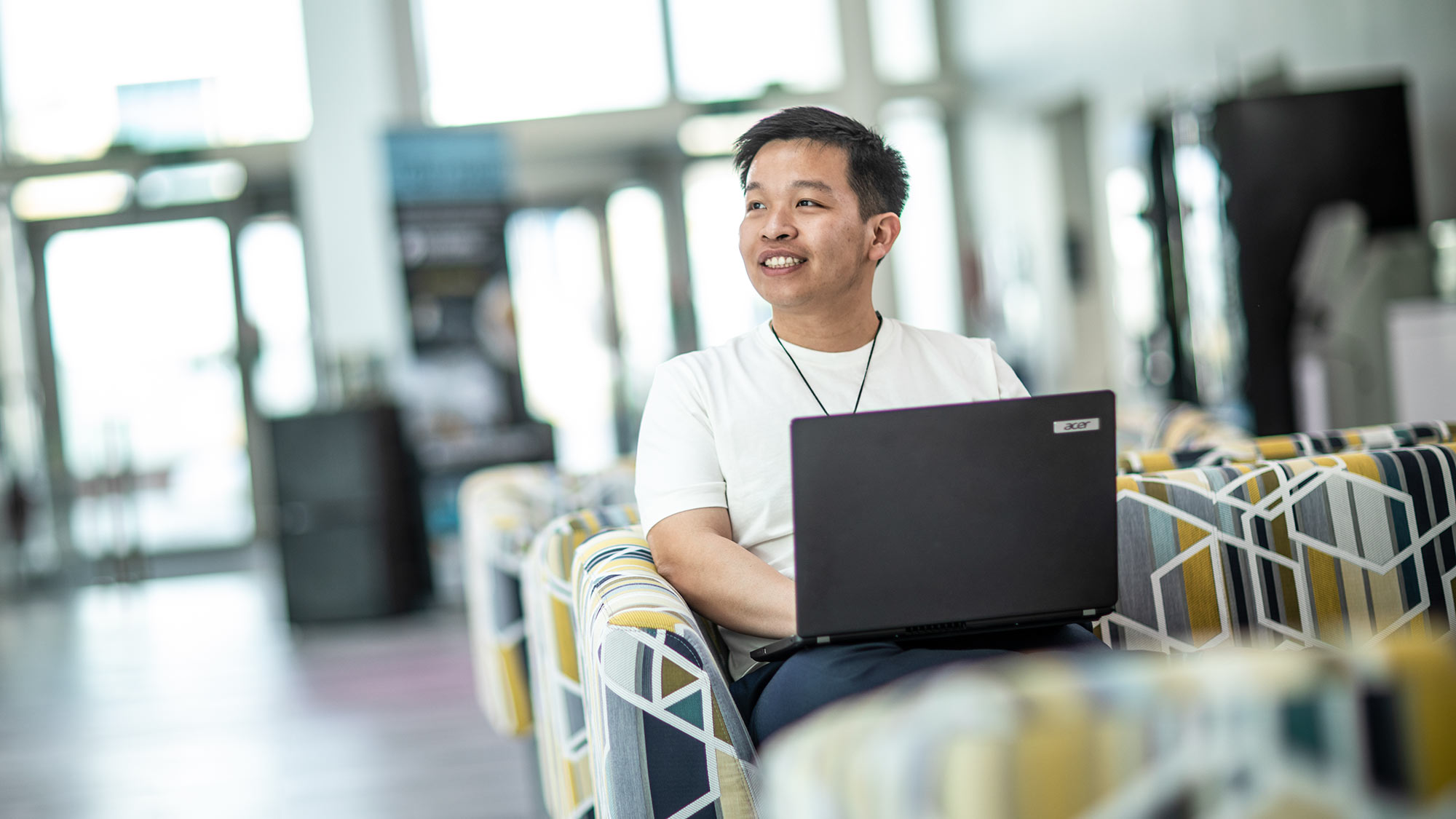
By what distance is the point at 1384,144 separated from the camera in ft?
16.6

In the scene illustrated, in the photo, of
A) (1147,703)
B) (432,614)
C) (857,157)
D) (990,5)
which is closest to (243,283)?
(432,614)

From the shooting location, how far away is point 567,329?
31.7 ft

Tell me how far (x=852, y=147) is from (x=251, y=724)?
10.6ft

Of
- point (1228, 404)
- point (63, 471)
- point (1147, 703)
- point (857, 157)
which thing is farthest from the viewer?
point (63, 471)

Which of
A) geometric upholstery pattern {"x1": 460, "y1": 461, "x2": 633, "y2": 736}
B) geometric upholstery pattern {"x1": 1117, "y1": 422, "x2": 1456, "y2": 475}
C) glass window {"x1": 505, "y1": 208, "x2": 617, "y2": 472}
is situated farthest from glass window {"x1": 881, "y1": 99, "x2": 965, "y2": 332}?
geometric upholstery pattern {"x1": 1117, "y1": 422, "x2": 1456, "y2": 475}

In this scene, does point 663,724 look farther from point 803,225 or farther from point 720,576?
point 803,225

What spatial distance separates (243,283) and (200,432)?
1.13 metres

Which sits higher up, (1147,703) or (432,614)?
(1147,703)

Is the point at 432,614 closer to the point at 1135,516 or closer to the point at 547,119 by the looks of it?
the point at 547,119

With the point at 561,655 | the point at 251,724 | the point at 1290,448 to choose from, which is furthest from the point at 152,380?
the point at 1290,448

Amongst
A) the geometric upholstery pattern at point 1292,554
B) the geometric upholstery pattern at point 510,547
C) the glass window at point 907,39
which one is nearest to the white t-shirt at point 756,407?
the geometric upholstery pattern at point 1292,554

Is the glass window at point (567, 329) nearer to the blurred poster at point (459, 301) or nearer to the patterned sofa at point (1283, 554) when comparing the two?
the blurred poster at point (459, 301)

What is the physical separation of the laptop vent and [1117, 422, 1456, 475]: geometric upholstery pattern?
0.65 metres

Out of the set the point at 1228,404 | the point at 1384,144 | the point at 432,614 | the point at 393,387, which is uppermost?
the point at 1384,144
